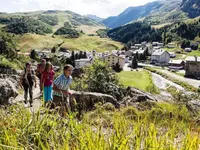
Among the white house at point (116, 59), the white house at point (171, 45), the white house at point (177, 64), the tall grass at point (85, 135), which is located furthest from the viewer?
the white house at point (171, 45)

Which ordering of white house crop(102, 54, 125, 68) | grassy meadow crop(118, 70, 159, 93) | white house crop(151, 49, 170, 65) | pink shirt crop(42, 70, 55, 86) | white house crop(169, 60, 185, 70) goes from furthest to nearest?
white house crop(151, 49, 170, 65)
white house crop(102, 54, 125, 68)
white house crop(169, 60, 185, 70)
grassy meadow crop(118, 70, 159, 93)
pink shirt crop(42, 70, 55, 86)

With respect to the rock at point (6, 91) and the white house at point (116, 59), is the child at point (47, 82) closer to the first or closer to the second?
the rock at point (6, 91)

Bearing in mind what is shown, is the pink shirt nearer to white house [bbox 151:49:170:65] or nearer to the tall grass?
the tall grass

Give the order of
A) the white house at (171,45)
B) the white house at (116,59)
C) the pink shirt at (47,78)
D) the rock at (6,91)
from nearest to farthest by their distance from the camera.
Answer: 1. the pink shirt at (47,78)
2. the rock at (6,91)
3. the white house at (116,59)
4. the white house at (171,45)

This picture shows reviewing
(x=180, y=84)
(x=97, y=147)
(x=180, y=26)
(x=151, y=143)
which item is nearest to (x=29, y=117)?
(x=97, y=147)

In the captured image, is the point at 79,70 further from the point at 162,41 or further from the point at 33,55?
the point at 162,41

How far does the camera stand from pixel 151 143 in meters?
3.01

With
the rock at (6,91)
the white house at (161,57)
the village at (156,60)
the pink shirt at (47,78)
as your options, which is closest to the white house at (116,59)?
the village at (156,60)

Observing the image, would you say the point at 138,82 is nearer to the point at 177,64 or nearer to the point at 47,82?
the point at 177,64

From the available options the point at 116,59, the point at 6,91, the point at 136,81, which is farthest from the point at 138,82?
the point at 6,91

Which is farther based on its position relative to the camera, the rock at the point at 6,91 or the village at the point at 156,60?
the village at the point at 156,60

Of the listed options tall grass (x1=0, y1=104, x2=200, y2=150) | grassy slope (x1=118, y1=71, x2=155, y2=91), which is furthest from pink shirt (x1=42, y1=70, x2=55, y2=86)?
grassy slope (x1=118, y1=71, x2=155, y2=91)

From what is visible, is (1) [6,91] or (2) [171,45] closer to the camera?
(1) [6,91]

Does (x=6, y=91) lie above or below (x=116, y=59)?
above
